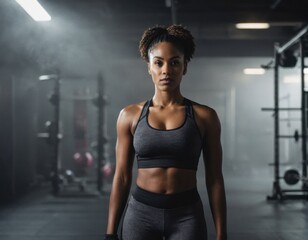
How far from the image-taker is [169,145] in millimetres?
1213

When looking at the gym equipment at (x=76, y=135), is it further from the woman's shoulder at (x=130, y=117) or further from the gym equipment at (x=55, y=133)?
the woman's shoulder at (x=130, y=117)

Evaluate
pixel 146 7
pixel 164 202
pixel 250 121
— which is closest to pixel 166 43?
pixel 164 202

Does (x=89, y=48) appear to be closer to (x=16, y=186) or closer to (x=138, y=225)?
(x=16, y=186)

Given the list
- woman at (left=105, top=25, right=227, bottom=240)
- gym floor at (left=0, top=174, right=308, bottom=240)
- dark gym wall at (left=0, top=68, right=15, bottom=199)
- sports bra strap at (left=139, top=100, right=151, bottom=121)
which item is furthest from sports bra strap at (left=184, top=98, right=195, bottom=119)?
dark gym wall at (left=0, top=68, right=15, bottom=199)

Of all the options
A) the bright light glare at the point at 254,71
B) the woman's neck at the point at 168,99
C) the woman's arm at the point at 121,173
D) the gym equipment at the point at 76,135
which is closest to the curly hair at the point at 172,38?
the woman's neck at the point at 168,99

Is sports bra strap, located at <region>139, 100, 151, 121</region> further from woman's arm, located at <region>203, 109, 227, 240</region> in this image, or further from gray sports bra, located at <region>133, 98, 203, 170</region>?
woman's arm, located at <region>203, 109, 227, 240</region>

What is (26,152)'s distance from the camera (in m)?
6.03

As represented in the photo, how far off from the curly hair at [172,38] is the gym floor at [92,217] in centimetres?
248

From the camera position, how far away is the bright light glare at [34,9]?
4.05m

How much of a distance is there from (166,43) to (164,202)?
0.50 m

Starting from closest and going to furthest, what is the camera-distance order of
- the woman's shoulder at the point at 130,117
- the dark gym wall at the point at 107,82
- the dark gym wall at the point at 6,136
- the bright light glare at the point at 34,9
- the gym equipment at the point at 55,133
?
1. the woman's shoulder at the point at 130,117
2. the bright light glare at the point at 34,9
3. the dark gym wall at the point at 6,136
4. the dark gym wall at the point at 107,82
5. the gym equipment at the point at 55,133

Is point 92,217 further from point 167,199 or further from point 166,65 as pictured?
point 166,65

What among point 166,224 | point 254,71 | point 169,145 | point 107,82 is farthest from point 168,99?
point 254,71

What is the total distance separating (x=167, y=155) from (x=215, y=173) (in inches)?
7.4
